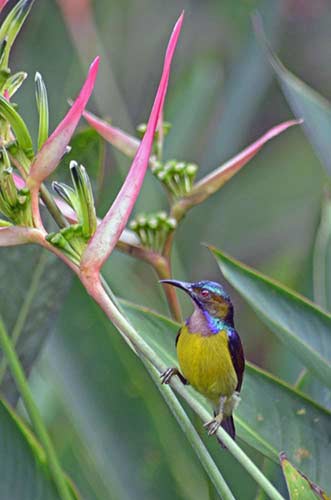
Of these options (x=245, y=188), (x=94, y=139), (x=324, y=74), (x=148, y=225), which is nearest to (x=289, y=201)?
(x=245, y=188)

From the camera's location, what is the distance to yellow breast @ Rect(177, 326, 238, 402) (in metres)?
0.91

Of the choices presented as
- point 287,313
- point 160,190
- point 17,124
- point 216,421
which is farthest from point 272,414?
point 160,190

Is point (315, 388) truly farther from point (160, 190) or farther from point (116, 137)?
point (160, 190)

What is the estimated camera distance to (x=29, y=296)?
1.23m

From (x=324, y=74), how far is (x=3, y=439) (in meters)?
3.13

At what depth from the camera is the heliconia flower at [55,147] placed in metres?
0.80

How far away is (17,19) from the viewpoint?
2.73ft

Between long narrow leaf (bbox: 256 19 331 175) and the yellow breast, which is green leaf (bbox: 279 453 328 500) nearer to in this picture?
the yellow breast

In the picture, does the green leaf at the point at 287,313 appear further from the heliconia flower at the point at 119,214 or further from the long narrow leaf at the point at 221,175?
the heliconia flower at the point at 119,214

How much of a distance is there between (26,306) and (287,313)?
33cm

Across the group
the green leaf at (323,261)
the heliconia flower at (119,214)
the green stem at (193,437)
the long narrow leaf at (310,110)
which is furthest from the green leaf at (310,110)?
the green stem at (193,437)

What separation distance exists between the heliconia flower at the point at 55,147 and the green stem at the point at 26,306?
44 cm

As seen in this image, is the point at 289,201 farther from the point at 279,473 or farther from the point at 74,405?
the point at 279,473

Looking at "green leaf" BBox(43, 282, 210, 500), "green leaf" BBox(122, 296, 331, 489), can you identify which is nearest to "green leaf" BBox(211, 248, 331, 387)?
"green leaf" BBox(122, 296, 331, 489)
